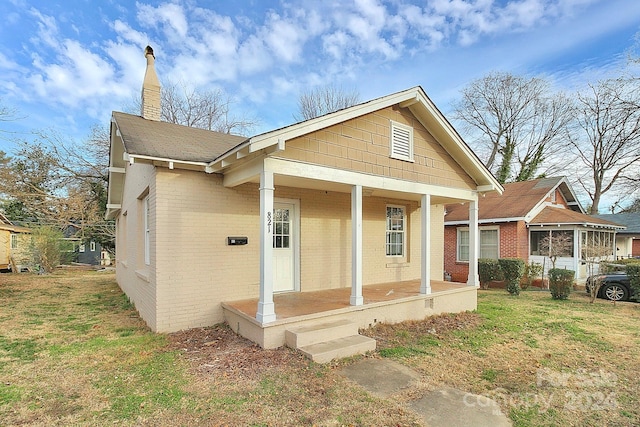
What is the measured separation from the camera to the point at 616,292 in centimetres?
1096

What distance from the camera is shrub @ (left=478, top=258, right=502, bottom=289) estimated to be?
13727 mm

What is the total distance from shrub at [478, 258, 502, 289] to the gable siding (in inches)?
247

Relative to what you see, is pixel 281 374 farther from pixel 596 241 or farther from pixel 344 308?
pixel 596 241

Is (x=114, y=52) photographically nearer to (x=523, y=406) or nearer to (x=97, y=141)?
(x=97, y=141)

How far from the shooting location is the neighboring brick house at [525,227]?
14438 mm

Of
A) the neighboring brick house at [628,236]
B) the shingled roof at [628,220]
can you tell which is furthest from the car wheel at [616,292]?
the shingled roof at [628,220]

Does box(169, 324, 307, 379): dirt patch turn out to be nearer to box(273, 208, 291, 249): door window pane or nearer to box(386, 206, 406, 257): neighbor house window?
box(273, 208, 291, 249): door window pane

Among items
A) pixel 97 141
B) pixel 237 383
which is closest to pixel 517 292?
pixel 237 383

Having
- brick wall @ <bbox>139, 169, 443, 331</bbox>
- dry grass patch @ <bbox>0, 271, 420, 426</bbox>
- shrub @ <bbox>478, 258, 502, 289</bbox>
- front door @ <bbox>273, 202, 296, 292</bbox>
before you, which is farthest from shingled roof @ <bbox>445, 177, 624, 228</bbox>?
dry grass patch @ <bbox>0, 271, 420, 426</bbox>

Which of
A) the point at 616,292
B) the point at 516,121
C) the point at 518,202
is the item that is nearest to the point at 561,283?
the point at 616,292

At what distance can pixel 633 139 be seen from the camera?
24.5 meters

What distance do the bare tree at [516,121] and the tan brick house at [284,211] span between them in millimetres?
21141

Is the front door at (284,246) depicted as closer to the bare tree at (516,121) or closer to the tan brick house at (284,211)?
the tan brick house at (284,211)

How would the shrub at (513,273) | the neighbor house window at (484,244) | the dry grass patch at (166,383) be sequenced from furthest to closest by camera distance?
the neighbor house window at (484,244), the shrub at (513,273), the dry grass patch at (166,383)
